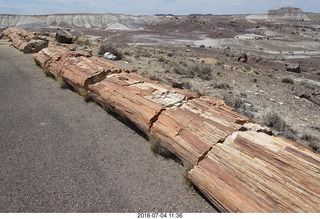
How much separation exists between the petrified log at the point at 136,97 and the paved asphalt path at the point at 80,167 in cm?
43

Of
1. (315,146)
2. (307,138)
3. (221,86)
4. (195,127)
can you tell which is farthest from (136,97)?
(221,86)

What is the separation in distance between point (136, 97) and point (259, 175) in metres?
3.94

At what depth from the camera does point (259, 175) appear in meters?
4.61

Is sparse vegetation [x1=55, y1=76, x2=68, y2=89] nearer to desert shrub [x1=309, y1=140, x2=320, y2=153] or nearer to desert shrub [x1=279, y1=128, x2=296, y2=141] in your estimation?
desert shrub [x1=279, y1=128, x2=296, y2=141]

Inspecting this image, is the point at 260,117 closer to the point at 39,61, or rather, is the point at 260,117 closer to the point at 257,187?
the point at 257,187

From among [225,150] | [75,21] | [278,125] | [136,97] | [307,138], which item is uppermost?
[225,150]

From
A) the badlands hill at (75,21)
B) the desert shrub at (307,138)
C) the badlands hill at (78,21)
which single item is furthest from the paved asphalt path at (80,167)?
the badlands hill at (75,21)

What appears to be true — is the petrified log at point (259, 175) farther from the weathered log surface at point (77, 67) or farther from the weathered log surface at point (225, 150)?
the weathered log surface at point (77, 67)

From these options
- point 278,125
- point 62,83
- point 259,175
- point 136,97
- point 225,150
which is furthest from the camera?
point 62,83

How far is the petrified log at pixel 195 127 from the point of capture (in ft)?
18.6

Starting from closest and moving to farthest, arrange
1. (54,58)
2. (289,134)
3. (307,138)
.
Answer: (289,134) < (307,138) < (54,58)

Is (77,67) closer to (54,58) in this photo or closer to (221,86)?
(54,58)

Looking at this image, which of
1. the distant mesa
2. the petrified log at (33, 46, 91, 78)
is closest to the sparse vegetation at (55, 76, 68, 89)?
the petrified log at (33, 46, 91, 78)

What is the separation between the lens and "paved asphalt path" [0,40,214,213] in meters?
5.01
